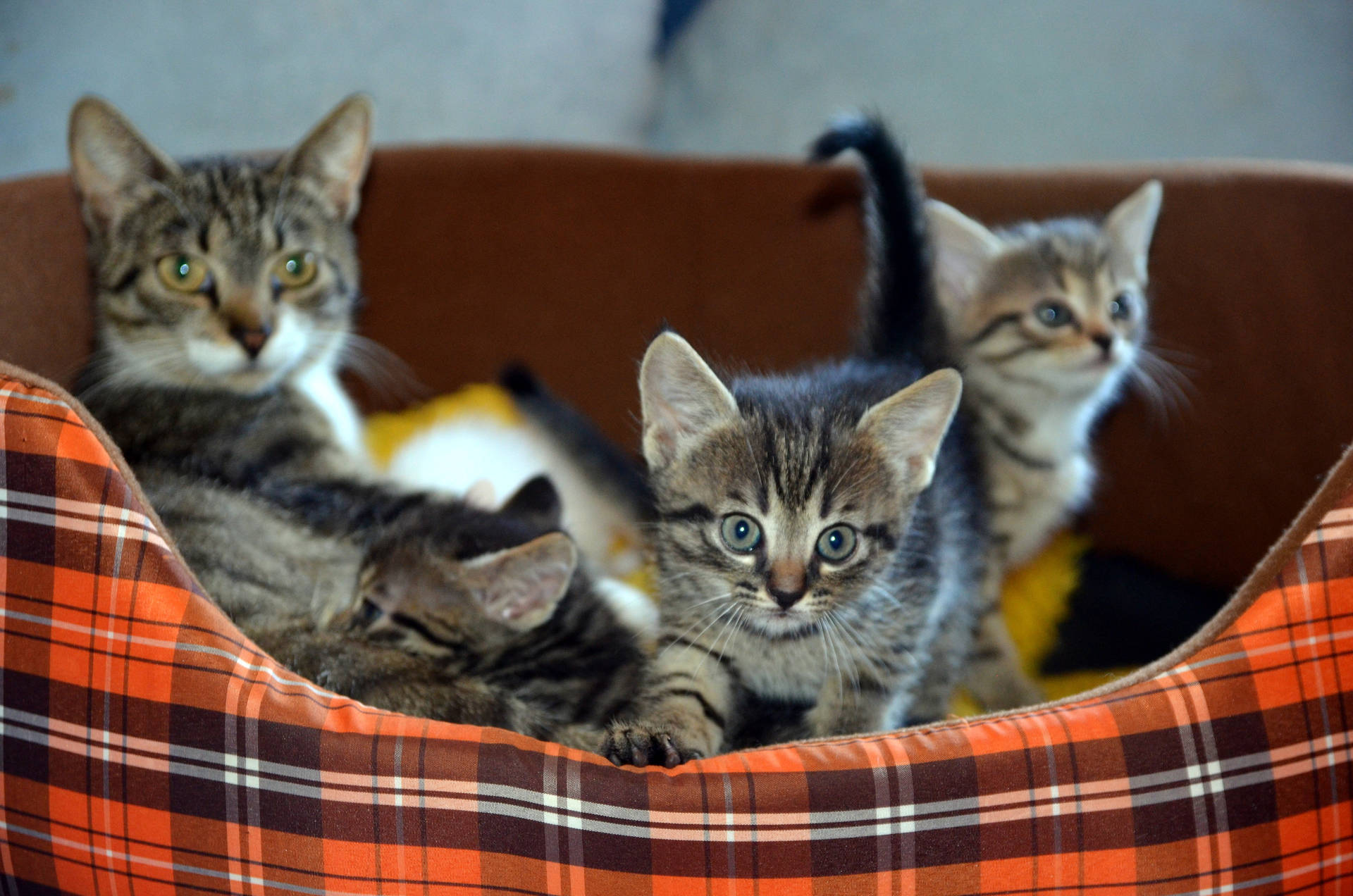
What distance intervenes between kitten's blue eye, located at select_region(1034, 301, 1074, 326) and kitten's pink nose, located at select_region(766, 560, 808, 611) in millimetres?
866

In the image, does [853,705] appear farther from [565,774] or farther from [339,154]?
[339,154]

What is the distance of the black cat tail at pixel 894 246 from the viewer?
1.85 meters

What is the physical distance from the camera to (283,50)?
2.69 metres

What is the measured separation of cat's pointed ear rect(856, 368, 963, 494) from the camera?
1.30 meters

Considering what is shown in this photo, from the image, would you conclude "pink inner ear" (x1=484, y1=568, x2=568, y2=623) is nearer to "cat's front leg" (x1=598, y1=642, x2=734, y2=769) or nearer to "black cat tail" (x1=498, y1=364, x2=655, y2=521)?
"cat's front leg" (x1=598, y1=642, x2=734, y2=769)

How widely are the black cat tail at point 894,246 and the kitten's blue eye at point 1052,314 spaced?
20 cm

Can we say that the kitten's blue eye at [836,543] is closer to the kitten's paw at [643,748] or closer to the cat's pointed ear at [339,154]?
the kitten's paw at [643,748]

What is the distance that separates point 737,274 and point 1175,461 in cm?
106

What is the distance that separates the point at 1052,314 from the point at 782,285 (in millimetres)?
697

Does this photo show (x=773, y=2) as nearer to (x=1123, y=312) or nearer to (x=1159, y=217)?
(x=1159, y=217)

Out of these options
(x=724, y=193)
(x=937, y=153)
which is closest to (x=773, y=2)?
(x=937, y=153)

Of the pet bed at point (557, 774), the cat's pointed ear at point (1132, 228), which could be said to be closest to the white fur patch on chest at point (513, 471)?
the pet bed at point (557, 774)

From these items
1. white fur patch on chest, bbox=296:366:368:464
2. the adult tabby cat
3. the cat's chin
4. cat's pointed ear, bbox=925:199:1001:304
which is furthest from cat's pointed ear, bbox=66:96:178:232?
cat's pointed ear, bbox=925:199:1001:304

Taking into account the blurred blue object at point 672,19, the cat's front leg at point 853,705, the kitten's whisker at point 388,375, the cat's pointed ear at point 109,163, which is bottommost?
the cat's front leg at point 853,705
